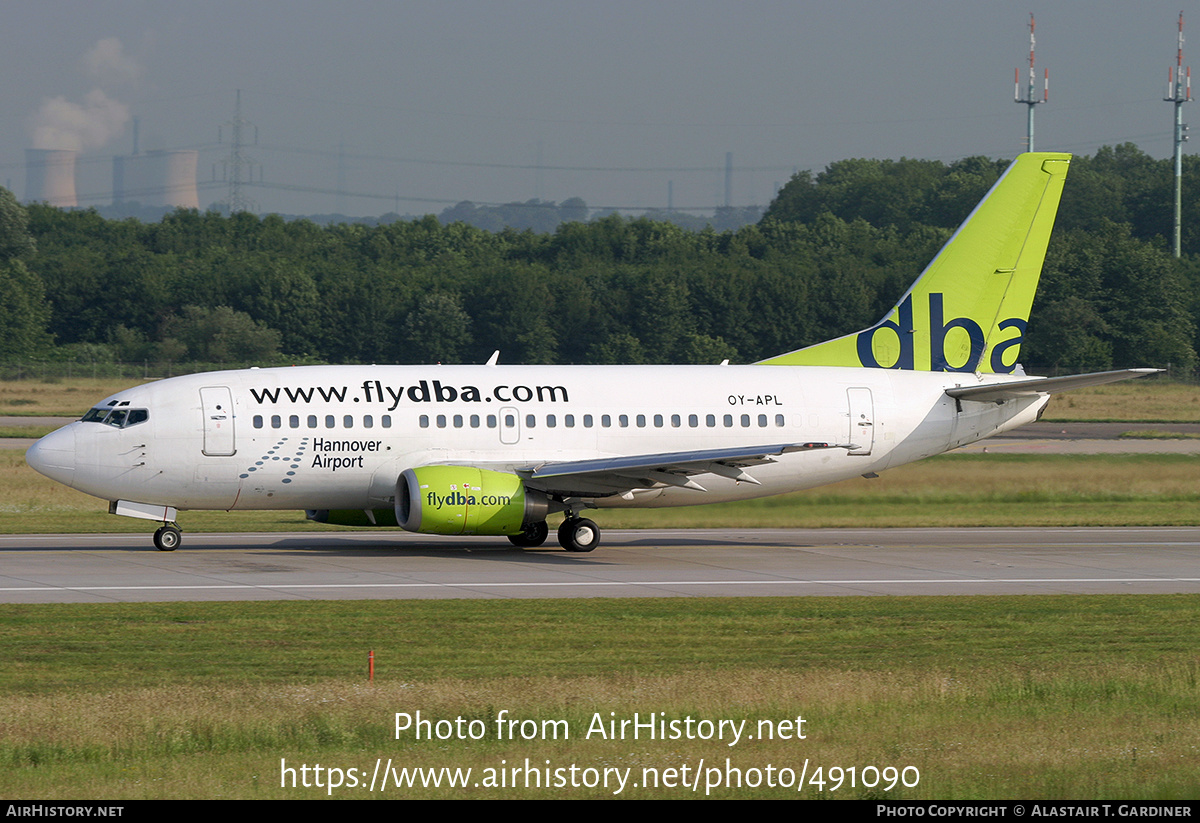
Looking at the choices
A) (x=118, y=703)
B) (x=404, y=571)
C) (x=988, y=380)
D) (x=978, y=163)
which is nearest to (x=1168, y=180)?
(x=978, y=163)

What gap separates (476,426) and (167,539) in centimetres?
706

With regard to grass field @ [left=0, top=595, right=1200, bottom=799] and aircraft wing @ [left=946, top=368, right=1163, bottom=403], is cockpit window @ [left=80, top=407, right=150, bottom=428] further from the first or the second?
aircraft wing @ [left=946, top=368, right=1163, bottom=403]

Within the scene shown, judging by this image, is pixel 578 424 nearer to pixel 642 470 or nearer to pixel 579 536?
pixel 579 536

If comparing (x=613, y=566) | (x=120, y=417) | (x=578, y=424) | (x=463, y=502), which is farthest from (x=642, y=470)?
(x=120, y=417)

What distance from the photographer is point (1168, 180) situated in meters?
158

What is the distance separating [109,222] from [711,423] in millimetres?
122342

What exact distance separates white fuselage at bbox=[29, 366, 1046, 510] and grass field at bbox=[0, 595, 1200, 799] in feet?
24.6

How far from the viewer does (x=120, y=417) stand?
30266 millimetres

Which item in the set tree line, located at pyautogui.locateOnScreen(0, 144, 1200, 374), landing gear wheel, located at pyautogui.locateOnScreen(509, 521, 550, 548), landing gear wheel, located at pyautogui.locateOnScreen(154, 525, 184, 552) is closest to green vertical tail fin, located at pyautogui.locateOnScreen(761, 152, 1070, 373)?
landing gear wheel, located at pyautogui.locateOnScreen(509, 521, 550, 548)

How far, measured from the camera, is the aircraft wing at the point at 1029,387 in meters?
31.0

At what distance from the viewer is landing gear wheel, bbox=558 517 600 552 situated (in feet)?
103

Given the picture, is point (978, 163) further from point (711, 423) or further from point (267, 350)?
point (711, 423)

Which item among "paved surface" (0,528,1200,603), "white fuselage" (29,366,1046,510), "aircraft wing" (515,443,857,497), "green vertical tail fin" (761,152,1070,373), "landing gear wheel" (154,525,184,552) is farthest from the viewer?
"green vertical tail fin" (761,152,1070,373)

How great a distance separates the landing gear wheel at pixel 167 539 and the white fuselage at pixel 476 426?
0.67m
